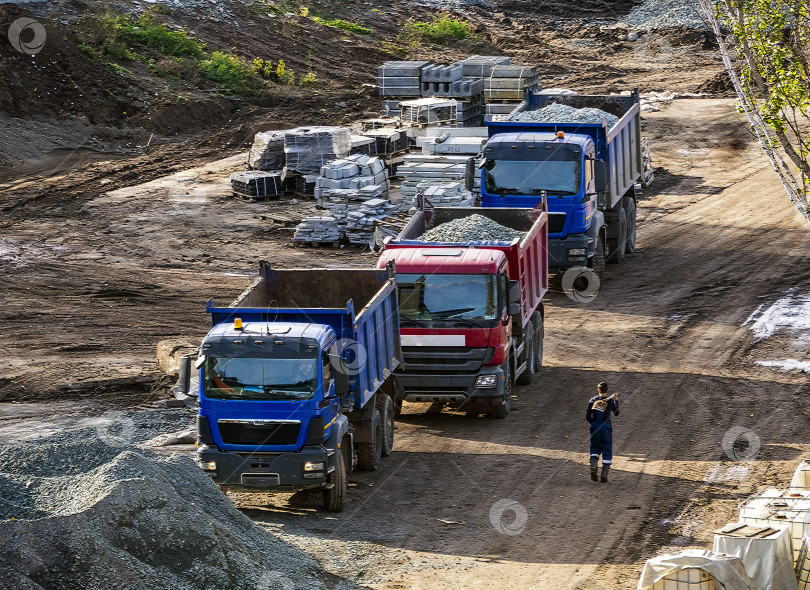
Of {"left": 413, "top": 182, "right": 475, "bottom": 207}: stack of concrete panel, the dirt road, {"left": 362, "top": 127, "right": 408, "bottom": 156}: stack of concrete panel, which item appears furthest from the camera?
{"left": 362, "top": 127, "right": 408, "bottom": 156}: stack of concrete panel

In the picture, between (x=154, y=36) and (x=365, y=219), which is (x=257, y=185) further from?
(x=154, y=36)

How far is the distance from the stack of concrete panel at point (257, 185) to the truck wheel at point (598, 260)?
11.0 meters

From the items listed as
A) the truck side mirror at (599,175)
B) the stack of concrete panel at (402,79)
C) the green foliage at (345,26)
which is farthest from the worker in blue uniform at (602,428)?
the green foliage at (345,26)

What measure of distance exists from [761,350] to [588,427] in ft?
18.3

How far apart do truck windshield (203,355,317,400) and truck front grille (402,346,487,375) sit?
376cm

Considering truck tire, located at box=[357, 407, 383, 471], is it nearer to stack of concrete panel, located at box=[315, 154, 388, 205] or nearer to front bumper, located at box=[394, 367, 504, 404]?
front bumper, located at box=[394, 367, 504, 404]

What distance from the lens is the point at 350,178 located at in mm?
31156

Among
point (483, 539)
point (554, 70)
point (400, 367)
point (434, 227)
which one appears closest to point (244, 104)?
point (554, 70)

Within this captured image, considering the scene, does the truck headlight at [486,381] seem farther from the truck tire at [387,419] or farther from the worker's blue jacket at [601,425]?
the worker's blue jacket at [601,425]

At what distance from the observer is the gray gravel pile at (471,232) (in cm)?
1953

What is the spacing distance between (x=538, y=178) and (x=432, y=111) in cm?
1287

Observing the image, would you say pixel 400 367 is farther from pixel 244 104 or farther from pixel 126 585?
pixel 244 104

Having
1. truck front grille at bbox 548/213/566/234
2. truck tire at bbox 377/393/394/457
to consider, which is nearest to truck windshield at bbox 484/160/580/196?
truck front grille at bbox 548/213/566/234

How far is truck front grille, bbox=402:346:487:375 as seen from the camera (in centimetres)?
1742
